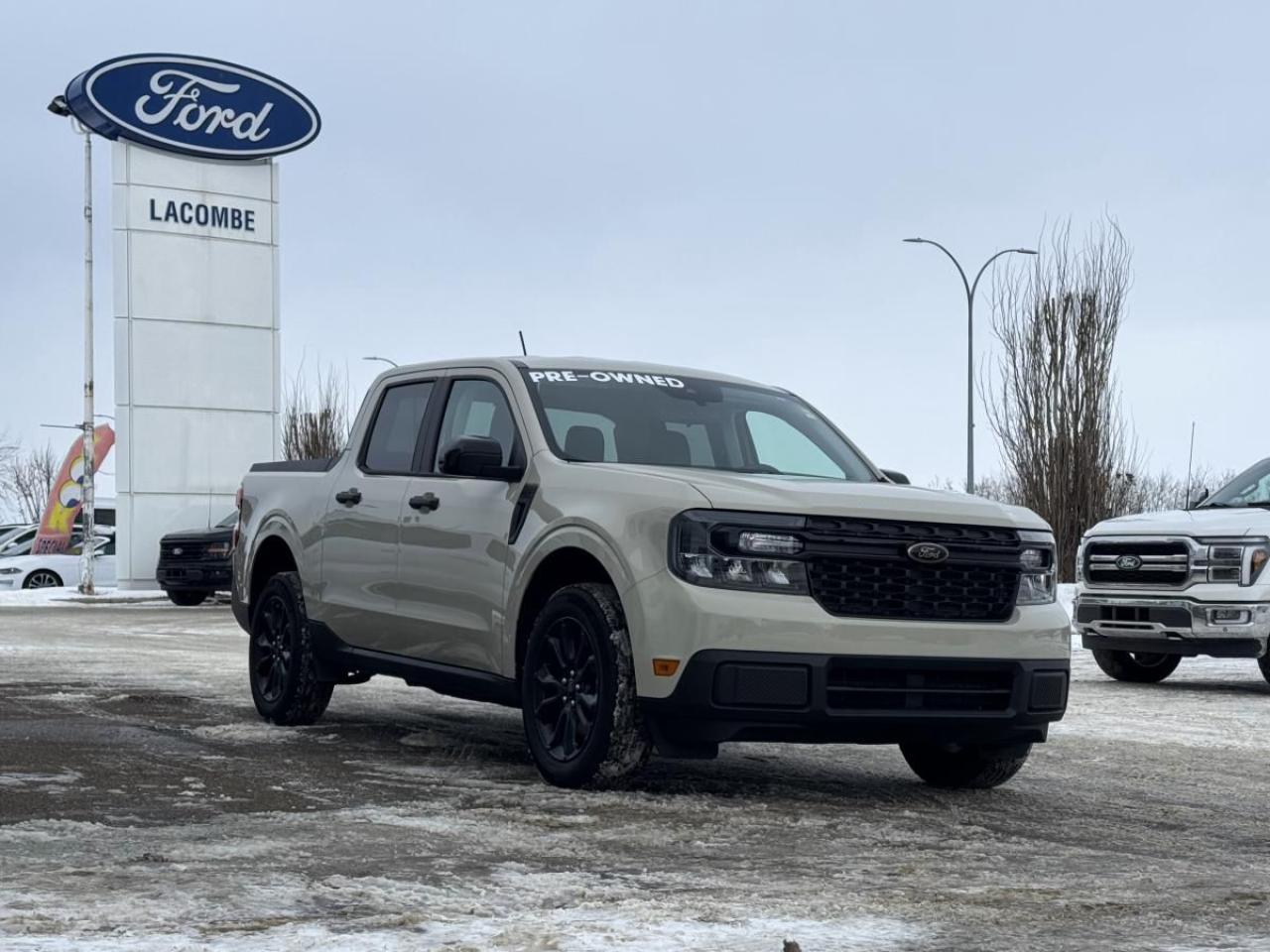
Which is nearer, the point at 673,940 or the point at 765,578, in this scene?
the point at 673,940

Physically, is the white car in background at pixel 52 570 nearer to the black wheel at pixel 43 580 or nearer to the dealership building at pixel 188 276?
the black wheel at pixel 43 580

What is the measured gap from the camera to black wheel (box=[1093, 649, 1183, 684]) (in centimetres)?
1575

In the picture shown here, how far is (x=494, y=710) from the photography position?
39.2 ft

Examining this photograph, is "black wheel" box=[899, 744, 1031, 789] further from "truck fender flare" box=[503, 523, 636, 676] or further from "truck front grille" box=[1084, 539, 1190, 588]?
"truck front grille" box=[1084, 539, 1190, 588]

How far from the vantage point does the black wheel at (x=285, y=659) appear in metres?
10.3

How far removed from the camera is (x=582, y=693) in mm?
7867

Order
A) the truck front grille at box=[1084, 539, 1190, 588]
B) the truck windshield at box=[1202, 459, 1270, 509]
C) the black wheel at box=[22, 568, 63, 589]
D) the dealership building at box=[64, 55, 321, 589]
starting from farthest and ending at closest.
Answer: the dealership building at box=[64, 55, 321, 589], the black wheel at box=[22, 568, 63, 589], the truck windshield at box=[1202, 459, 1270, 509], the truck front grille at box=[1084, 539, 1190, 588]

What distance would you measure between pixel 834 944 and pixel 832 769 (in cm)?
435

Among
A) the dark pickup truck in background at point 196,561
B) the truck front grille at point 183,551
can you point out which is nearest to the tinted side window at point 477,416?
the dark pickup truck in background at point 196,561

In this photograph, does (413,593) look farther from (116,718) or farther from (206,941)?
(206,941)

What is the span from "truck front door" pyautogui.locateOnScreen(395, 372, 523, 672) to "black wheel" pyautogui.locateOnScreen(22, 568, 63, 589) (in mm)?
31397

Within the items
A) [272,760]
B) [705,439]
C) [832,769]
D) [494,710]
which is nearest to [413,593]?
[272,760]

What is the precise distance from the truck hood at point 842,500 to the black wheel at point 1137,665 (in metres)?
7.94

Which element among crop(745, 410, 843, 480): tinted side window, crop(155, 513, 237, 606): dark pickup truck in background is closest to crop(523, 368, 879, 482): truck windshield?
crop(745, 410, 843, 480): tinted side window
